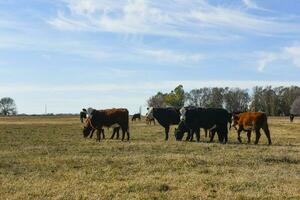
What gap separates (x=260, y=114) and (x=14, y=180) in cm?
2071

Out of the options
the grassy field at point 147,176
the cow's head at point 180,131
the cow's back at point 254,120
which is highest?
the cow's back at point 254,120

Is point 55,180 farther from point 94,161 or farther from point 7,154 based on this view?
point 7,154

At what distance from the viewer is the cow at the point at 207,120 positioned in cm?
3438

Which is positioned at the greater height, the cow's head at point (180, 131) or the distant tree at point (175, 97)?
the distant tree at point (175, 97)

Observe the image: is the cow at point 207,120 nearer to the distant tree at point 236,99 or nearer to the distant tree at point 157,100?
the distant tree at point 157,100

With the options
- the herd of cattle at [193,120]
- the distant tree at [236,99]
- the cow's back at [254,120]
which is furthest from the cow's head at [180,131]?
the distant tree at [236,99]

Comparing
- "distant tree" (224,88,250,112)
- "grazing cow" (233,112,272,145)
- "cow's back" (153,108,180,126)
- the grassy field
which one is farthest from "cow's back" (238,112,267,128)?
"distant tree" (224,88,250,112)

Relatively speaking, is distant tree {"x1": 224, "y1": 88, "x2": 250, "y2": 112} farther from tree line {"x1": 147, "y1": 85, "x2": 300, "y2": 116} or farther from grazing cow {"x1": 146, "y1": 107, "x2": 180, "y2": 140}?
grazing cow {"x1": 146, "y1": 107, "x2": 180, "y2": 140}

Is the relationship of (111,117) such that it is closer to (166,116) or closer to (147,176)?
(166,116)

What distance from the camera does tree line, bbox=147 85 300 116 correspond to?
156m

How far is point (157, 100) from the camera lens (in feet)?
539

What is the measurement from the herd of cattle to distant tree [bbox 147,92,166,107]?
4646 inches

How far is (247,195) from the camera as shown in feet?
43.8

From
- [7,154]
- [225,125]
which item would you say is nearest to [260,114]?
[225,125]
